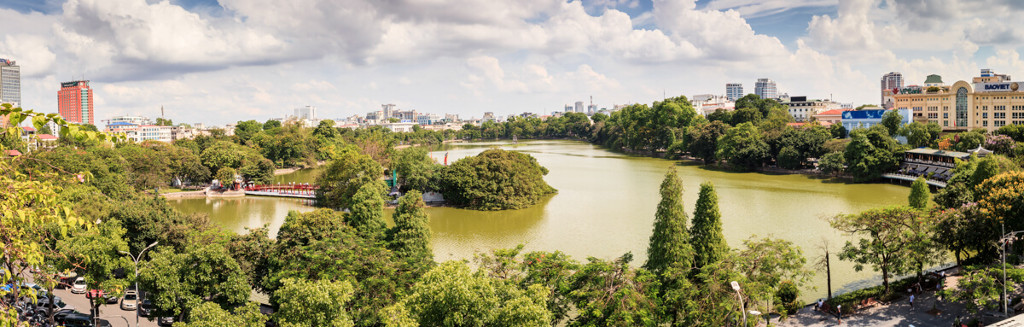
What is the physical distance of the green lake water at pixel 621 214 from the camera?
765 inches

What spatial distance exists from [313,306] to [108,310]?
325 inches

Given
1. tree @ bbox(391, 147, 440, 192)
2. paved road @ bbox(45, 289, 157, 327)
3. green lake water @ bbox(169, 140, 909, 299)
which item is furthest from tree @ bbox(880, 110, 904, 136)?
paved road @ bbox(45, 289, 157, 327)

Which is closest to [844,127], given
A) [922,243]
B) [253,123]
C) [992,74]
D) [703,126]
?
[703,126]

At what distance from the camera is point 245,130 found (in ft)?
214

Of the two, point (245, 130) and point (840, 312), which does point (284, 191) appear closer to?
point (840, 312)

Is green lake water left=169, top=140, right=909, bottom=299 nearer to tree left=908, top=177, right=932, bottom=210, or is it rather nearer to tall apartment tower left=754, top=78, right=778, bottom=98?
tree left=908, top=177, right=932, bottom=210

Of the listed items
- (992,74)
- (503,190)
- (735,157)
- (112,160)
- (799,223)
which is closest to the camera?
(799,223)

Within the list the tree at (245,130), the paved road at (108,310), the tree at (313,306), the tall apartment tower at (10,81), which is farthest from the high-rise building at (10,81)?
the tree at (313,306)

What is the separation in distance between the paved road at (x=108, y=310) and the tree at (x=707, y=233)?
11.0m

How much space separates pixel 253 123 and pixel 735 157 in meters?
53.6

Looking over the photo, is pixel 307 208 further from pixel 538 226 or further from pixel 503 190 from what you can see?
pixel 538 226

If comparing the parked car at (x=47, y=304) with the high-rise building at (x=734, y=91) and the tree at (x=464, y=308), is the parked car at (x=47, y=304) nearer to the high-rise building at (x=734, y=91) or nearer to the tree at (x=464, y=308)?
the tree at (x=464, y=308)

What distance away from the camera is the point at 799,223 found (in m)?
21.9

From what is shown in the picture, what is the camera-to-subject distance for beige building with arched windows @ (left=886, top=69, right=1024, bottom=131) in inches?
1697
